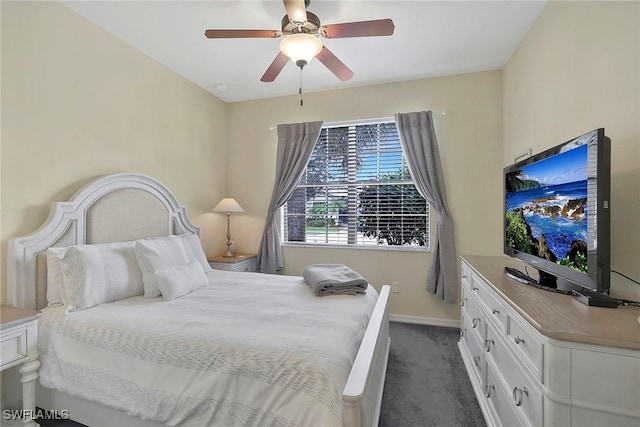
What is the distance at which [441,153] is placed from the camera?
128 inches

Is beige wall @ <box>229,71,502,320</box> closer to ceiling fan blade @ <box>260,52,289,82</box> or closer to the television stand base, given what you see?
ceiling fan blade @ <box>260,52,289,82</box>

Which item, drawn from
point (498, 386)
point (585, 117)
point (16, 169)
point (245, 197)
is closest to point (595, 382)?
point (498, 386)

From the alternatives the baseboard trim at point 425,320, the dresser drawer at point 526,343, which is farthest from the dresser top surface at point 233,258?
the dresser drawer at point 526,343

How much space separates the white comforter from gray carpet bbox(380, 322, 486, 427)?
26.7 inches

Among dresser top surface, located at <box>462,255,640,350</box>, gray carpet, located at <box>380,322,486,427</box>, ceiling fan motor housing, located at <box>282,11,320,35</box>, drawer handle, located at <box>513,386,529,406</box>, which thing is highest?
ceiling fan motor housing, located at <box>282,11,320,35</box>

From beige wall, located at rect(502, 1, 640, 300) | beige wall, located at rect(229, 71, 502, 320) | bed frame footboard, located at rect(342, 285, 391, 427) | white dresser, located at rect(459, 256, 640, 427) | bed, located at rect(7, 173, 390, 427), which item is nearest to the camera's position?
white dresser, located at rect(459, 256, 640, 427)

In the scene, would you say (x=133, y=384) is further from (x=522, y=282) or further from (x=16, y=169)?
(x=522, y=282)

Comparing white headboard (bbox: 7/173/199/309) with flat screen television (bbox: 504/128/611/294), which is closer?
flat screen television (bbox: 504/128/611/294)

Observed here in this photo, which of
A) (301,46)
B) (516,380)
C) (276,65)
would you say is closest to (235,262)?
(276,65)

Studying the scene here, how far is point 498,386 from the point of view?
1.56 meters

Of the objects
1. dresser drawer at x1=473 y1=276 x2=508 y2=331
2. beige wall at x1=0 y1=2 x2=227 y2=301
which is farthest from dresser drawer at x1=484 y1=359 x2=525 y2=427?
beige wall at x1=0 y1=2 x2=227 y2=301

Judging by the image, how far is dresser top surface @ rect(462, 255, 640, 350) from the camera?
3.09 feet

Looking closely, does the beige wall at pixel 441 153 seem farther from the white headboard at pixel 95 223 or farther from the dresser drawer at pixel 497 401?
the dresser drawer at pixel 497 401

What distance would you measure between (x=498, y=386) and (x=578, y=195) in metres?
1.09
